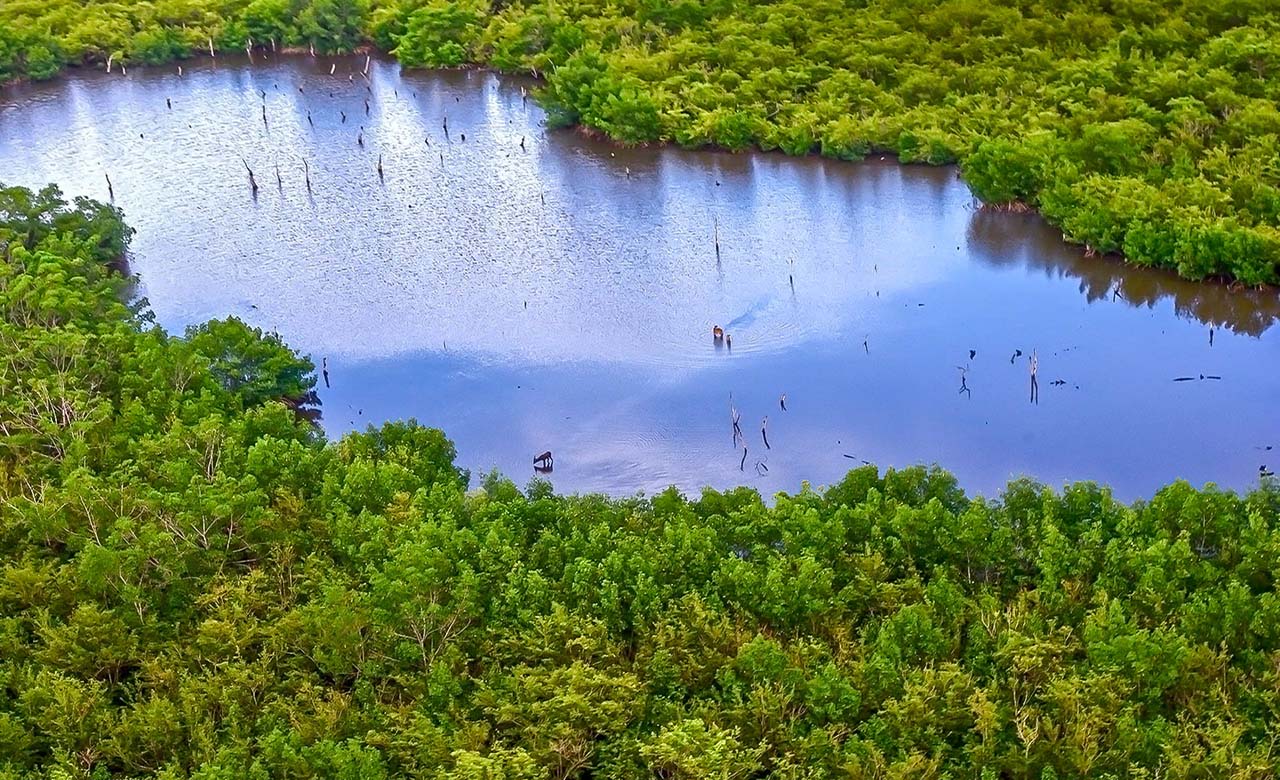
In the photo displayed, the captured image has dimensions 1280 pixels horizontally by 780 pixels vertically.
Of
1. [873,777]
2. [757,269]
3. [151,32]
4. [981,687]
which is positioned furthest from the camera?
[151,32]

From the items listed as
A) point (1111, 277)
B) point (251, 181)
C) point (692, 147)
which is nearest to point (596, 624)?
point (1111, 277)

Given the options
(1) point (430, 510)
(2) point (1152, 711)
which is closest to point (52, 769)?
(1) point (430, 510)

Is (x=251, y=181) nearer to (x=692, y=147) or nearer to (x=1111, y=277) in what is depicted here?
(x=692, y=147)

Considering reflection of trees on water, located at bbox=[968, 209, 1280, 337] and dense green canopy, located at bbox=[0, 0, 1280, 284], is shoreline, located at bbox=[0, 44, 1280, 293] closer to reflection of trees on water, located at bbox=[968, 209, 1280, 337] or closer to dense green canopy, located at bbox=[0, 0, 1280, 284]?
reflection of trees on water, located at bbox=[968, 209, 1280, 337]

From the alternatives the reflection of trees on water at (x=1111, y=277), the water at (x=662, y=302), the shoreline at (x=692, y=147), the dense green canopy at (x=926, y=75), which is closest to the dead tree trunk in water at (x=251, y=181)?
the water at (x=662, y=302)

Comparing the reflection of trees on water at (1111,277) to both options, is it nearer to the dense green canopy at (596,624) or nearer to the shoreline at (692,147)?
the shoreline at (692,147)

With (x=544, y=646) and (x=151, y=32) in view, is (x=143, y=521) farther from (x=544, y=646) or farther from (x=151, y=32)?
(x=151, y=32)
